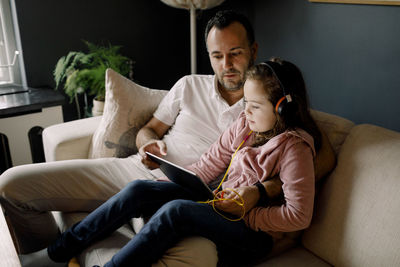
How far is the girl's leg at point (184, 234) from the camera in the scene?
1.08 metres

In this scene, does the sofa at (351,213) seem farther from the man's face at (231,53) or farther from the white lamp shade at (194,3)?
the white lamp shade at (194,3)

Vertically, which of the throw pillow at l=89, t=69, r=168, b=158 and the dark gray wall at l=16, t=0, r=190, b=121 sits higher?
the dark gray wall at l=16, t=0, r=190, b=121

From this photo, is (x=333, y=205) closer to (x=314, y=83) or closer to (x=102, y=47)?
(x=314, y=83)

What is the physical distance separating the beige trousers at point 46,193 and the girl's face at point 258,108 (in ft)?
2.12

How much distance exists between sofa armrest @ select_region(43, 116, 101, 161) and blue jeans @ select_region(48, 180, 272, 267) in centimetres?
57

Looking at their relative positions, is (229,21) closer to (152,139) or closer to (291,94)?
(291,94)

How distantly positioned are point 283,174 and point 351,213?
0.85ft

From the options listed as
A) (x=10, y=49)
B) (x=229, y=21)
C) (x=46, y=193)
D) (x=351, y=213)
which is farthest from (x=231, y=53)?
(x=10, y=49)

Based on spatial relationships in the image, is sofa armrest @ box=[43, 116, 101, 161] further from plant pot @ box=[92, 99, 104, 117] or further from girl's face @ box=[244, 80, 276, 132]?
girl's face @ box=[244, 80, 276, 132]

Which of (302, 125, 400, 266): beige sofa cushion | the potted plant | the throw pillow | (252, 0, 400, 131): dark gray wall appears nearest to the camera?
(302, 125, 400, 266): beige sofa cushion

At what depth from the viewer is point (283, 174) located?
1137 millimetres

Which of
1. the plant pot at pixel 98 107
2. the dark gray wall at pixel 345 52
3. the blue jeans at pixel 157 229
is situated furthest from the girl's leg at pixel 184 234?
the plant pot at pixel 98 107

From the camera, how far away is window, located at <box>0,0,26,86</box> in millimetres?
2316

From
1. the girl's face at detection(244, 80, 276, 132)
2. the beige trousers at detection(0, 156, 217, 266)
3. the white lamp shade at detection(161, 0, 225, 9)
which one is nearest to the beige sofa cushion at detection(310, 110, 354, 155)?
the girl's face at detection(244, 80, 276, 132)
